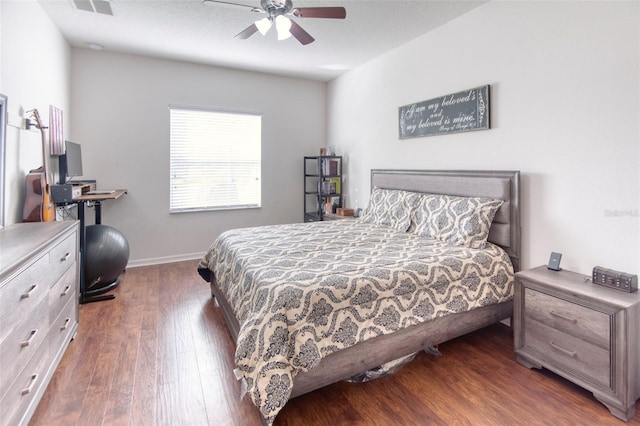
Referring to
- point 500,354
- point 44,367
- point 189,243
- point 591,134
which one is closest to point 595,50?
point 591,134

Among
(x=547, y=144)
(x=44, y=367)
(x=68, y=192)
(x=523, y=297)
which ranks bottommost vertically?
(x=44, y=367)

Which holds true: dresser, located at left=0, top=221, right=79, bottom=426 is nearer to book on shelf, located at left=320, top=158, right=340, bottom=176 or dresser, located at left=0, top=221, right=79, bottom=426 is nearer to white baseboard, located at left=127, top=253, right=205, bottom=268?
white baseboard, located at left=127, top=253, right=205, bottom=268

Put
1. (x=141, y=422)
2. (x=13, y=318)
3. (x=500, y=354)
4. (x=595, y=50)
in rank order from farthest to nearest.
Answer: (x=500, y=354) → (x=595, y=50) → (x=141, y=422) → (x=13, y=318)

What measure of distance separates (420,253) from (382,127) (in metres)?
2.33

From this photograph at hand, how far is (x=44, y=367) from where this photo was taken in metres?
1.82

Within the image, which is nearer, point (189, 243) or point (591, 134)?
point (591, 134)

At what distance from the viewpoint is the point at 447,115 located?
3.22 metres

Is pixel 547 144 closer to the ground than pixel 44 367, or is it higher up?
higher up

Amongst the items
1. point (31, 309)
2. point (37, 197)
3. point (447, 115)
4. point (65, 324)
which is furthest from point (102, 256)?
point (447, 115)

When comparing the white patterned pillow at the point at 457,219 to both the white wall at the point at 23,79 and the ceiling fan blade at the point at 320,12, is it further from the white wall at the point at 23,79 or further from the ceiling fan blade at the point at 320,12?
the white wall at the point at 23,79

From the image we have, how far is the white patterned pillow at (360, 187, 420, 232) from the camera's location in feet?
10.6

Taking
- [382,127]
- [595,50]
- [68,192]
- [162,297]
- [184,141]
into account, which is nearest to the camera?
[595,50]

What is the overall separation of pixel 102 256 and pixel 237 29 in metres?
2.68

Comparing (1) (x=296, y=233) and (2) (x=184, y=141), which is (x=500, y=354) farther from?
(2) (x=184, y=141)
